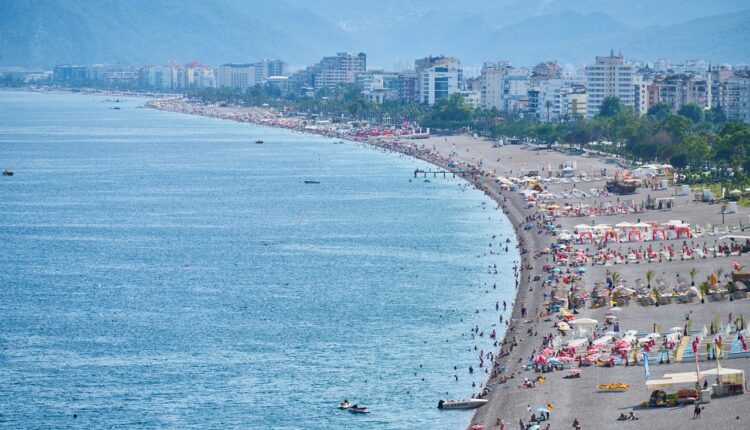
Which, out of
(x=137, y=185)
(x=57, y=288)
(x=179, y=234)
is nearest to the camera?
(x=57, y=288)

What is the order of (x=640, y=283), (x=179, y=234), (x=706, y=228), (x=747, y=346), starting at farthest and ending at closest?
(x=179, y=234), (x=706, y=228), (x=640, y=283), (x=747, y=346)

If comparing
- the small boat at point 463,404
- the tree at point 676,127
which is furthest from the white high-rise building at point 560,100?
the small boat at point 463,404

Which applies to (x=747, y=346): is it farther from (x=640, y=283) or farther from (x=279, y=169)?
(x=279, y=169)

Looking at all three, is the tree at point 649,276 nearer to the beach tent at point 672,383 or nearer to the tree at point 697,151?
the beach tent at point 672,383

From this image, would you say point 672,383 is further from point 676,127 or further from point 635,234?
point 676,127

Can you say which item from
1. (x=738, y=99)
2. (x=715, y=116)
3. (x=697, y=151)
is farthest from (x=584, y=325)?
(x=738, y=99)

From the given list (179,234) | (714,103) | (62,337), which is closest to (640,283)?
(62,337)
